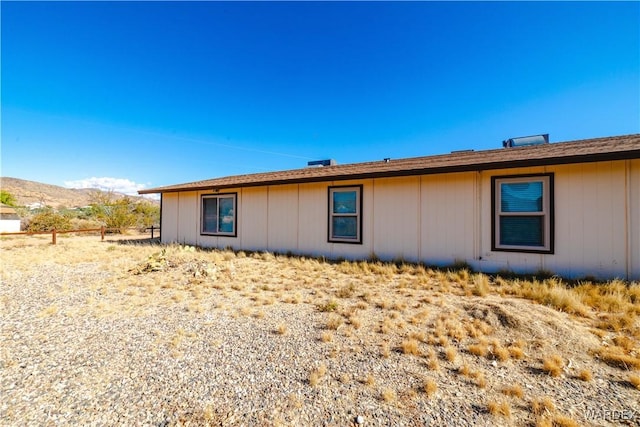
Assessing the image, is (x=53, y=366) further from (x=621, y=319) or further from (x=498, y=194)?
(x=498, y=194)

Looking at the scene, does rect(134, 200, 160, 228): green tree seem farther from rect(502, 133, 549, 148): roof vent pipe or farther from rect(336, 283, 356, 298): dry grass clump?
rect(502, 133, 549, 148): roof vent pipe

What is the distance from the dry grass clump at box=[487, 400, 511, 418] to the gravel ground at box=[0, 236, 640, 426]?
0.04 m

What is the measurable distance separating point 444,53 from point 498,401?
1394 cm

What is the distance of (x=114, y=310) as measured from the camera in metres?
4.31

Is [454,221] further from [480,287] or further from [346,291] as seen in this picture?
[346,291]

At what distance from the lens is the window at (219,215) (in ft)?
34.3

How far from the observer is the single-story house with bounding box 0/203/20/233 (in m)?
16.9

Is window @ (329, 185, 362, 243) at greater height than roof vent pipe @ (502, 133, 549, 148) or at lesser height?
lesser

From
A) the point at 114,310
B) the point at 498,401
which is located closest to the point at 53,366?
the point at 114,310

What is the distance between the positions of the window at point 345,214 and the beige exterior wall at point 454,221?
0.18 m

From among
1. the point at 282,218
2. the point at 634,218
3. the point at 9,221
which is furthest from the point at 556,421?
the point at 9,221

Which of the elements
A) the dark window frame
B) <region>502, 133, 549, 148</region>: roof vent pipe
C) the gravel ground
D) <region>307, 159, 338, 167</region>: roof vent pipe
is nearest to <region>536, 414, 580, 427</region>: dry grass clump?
the gravel ground

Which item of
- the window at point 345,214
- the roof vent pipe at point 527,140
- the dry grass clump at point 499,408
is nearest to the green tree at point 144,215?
the window at point 345,214

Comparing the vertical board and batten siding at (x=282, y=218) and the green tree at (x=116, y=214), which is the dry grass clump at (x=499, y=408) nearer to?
the vertical board and batten siding at (x=282, y=218)
